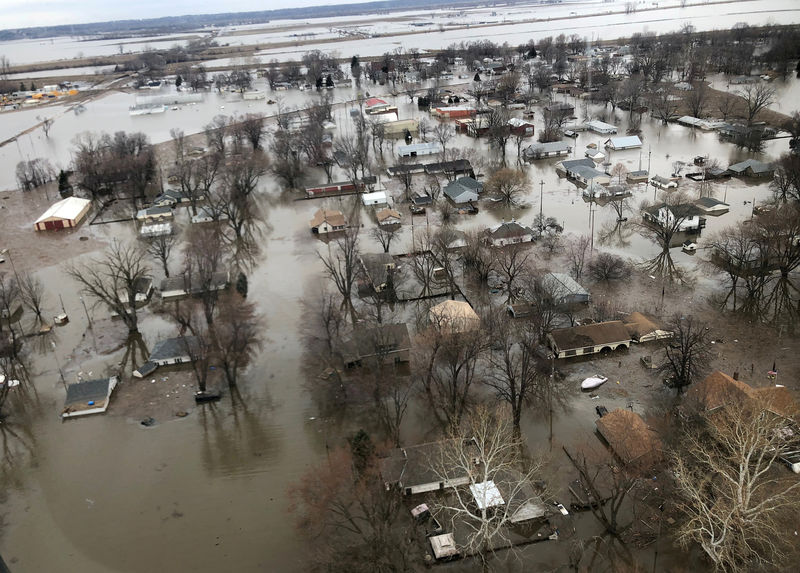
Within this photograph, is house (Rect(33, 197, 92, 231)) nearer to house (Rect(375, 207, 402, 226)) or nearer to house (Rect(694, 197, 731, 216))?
house (Rect(375, 207, 402, 226))

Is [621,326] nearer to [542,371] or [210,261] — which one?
[542,371]

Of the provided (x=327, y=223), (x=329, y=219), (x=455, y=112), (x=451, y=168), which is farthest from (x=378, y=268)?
(x=455, y=112)

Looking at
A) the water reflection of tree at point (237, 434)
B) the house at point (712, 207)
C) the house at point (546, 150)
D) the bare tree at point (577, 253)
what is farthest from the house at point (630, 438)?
the house at point (546, 150)

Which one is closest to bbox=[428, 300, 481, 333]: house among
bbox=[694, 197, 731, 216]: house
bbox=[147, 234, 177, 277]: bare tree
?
bbox=[147, 234, 177, 277]: bare tree

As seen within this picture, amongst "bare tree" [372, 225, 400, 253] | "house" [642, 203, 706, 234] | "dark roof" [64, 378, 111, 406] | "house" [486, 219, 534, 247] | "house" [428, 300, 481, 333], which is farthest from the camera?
"house" [486, 219, 534, 247]

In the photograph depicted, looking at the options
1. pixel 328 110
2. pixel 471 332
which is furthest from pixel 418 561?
pixel 328 110

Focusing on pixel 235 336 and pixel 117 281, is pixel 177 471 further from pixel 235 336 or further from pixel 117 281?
pixel 117 281
